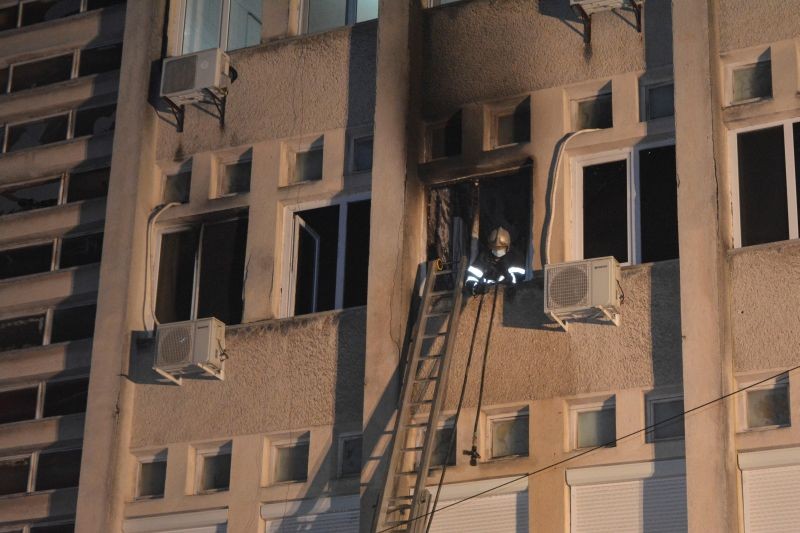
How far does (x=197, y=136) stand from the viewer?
74.7ft

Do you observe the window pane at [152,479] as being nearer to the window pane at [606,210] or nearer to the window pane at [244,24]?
the window pane at [606,210]

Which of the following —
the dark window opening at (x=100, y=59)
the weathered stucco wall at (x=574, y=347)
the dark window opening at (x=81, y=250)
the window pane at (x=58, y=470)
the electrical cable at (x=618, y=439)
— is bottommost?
the electrical cable at (x=618, y=439)

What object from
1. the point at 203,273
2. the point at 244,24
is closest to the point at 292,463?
the point at 203,273

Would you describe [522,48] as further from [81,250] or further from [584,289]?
[81,250]

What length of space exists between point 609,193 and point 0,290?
8.97 metres

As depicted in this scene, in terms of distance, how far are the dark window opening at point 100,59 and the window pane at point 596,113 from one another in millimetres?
7455

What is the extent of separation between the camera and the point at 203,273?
22.1m

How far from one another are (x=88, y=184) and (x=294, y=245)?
3863 millimetres

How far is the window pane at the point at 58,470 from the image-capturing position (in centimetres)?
2214

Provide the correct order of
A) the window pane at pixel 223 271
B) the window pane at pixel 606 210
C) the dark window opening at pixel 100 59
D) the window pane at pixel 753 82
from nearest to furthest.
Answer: the window pane at pixel 753 82 < the window pane at pixel 606 210 < the window pane at pixel 223 271 < the dark window opening at pixel 100 59

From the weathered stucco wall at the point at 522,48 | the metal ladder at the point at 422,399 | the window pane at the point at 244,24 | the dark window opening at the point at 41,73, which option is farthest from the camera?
the dark window opening at the point at 41,73

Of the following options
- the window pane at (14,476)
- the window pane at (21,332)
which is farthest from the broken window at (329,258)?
the window pane at (14,476)

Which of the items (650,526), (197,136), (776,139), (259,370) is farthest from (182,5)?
(650,526)

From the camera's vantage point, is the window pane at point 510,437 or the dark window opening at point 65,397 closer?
the window pane at point 510,437
